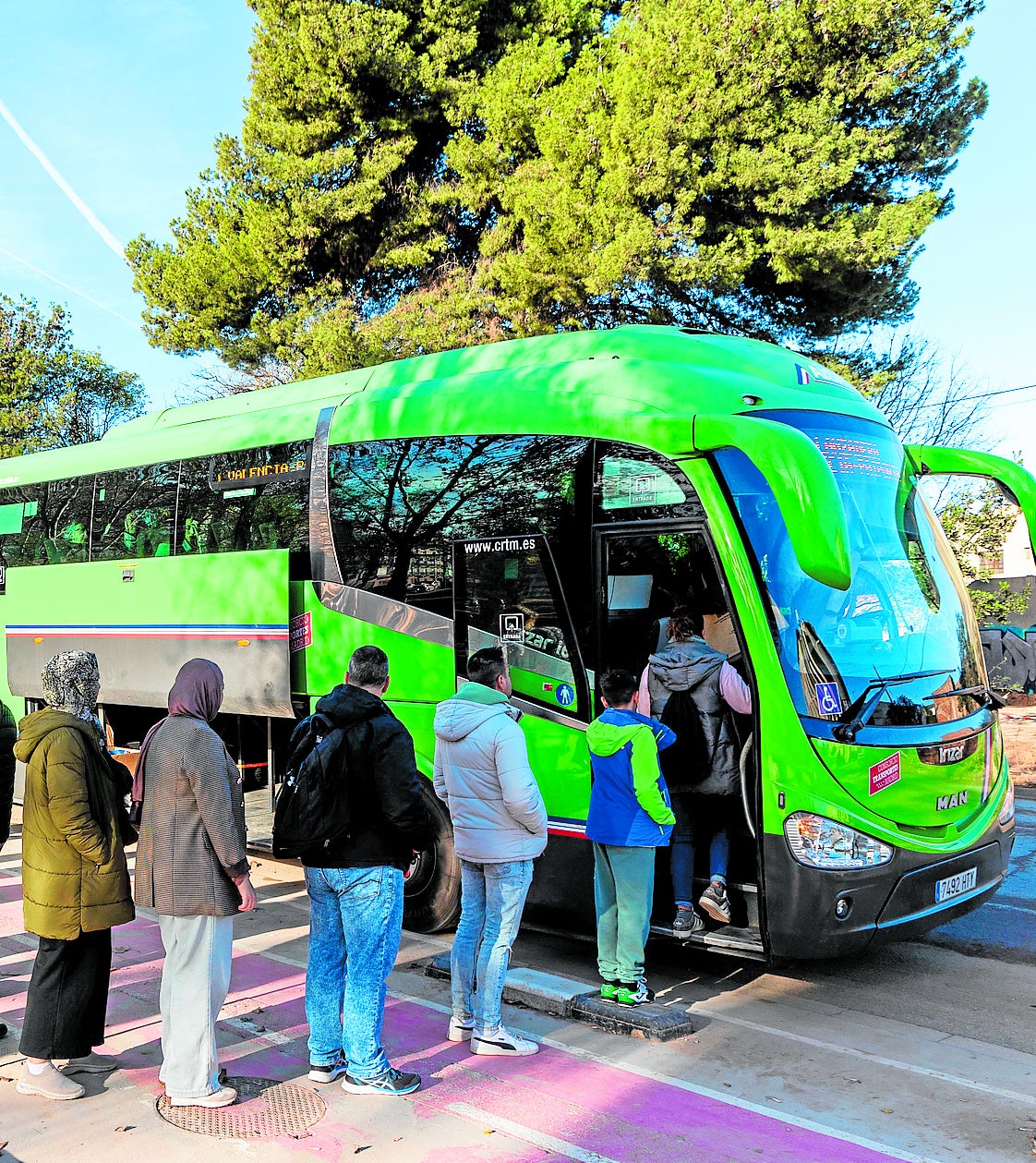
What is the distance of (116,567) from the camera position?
9.92 metres

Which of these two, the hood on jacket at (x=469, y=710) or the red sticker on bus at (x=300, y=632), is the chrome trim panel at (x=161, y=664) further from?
the hood on jacket at (x=469, y=710)

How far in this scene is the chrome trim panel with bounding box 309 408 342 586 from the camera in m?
7.99

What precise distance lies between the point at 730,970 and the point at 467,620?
2635mm

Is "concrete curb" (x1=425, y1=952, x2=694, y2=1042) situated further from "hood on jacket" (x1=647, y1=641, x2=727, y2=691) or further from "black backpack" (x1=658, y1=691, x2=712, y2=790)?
"hood on jacket" (x1=647, y1=641, x2=727, y2=691)

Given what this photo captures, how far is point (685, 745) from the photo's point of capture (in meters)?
6.17

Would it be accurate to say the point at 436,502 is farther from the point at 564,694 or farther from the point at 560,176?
the point at 560,176

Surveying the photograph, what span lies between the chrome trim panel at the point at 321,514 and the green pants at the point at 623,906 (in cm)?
329

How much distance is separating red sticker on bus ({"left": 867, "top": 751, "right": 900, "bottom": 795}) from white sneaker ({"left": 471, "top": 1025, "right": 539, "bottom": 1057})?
215 centimetres

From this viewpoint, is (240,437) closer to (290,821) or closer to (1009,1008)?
(290,821)

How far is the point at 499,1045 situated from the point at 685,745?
2.01m

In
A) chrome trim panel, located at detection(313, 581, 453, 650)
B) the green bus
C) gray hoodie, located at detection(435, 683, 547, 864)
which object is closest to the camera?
gray hoodie, located at detection(435, 683, 547, 864)

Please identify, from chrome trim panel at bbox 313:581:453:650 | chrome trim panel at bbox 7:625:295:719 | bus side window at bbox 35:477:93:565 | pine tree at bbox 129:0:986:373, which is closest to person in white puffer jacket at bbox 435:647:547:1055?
chrome trim panel at bbox 313:581:453:650

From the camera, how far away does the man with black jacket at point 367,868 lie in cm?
441

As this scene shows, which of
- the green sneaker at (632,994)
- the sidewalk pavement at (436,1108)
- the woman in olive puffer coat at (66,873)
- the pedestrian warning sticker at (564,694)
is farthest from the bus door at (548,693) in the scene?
the woman in olive puffer coat at (66,873)
